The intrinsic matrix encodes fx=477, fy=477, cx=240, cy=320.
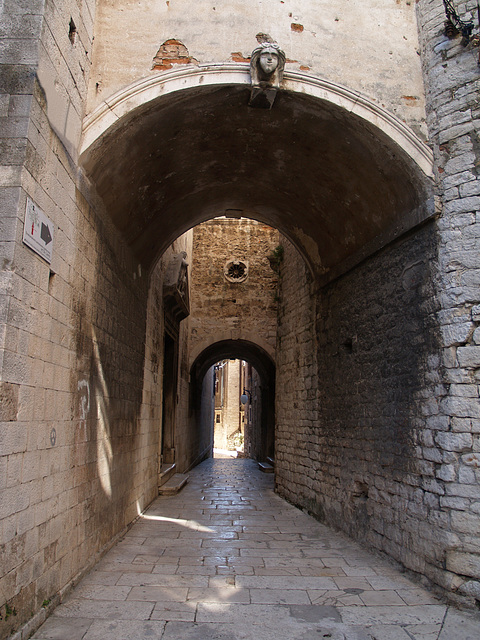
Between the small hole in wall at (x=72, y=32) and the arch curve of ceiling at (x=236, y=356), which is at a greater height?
the small hole in wall at (x=72, y=32)

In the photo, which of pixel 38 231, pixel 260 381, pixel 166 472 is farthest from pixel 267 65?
pixel 260 381

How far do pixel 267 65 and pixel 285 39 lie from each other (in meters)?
0.60

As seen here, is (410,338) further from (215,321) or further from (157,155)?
(215,321)

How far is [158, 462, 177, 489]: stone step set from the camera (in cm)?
861

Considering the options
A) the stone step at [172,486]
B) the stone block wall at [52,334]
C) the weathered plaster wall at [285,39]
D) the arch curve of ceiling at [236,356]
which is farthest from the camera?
the arch curve of ceiling at [236,356]

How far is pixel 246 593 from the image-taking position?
145 inches

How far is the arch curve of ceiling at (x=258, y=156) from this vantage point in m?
4.28

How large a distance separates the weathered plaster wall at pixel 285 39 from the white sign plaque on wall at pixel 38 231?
166cm

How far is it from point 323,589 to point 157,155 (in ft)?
14.1

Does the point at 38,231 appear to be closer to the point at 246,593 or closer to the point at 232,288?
the point at 246,593

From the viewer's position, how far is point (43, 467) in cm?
314

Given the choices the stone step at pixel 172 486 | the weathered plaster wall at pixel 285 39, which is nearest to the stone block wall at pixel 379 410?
the weathered plaster wall at pixel 285 39

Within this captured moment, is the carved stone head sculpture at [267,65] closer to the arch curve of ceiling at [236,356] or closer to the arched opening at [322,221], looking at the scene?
the arched opening at [322,221]

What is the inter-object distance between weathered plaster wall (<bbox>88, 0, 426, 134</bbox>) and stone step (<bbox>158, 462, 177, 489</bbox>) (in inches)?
259
